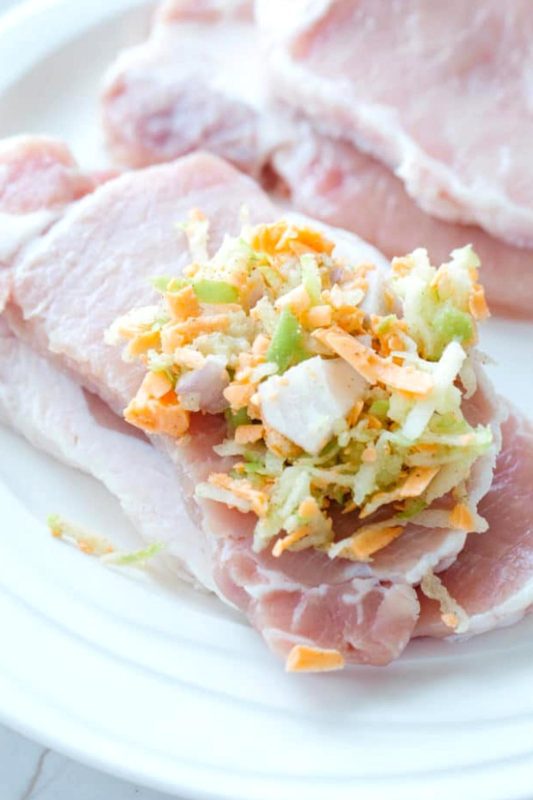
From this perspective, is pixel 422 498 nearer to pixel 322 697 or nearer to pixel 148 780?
pixel 322 697

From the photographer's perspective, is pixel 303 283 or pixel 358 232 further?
pixel 358 232

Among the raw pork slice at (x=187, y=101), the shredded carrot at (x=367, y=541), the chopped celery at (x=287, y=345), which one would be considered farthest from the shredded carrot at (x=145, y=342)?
the raw pork slice at (x=187, y=101)

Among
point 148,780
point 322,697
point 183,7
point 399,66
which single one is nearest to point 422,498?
point 322,697

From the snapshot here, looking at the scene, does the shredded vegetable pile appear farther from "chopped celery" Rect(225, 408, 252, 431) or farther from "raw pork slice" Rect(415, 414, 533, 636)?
"raw pork slice" Rect(415, 414, 533, 636)

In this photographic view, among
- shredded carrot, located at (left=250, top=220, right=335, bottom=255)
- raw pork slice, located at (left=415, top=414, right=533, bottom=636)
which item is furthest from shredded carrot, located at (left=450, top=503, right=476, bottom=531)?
shredded carrot, located at (left=250, top=220, right=335, bottom=255)

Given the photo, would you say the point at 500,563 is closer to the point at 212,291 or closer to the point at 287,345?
the point at 287,345

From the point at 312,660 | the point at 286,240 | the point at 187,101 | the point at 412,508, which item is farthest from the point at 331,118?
the point at 312,660
